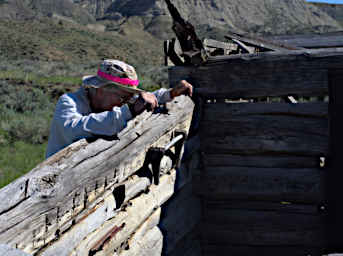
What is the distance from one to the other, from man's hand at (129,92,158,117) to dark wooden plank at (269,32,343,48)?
8.27ft

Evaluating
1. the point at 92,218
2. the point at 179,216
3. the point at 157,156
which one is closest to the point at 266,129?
the point at 179,216

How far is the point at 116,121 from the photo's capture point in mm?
1986

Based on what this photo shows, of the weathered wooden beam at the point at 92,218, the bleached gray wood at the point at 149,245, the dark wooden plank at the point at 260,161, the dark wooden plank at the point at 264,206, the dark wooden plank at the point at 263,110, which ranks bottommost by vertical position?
the dark wooden plank at the point at 264,206

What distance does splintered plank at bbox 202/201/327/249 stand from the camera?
294 centimetres

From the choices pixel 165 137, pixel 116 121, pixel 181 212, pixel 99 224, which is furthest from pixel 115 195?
pixel 181 212

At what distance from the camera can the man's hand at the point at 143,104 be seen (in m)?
2.16

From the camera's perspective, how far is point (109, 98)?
8.05 feet

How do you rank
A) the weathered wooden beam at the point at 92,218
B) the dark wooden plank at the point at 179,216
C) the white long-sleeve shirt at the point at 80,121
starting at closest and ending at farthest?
the weathered wooden beam at the point at 92,218 < the white long-sleeve shirt at the point at 80,121 < the dark wooden plank at the point at 179,216

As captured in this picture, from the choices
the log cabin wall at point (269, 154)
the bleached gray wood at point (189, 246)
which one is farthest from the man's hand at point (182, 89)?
the bleached gray wood at point (189, 246)

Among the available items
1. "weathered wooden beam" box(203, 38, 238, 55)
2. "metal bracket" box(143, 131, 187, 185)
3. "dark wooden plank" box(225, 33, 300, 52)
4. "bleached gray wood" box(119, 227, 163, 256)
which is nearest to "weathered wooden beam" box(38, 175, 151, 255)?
"metal bracket" box(143, 131, 187, 185)

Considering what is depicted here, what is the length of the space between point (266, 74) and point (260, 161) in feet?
2.21

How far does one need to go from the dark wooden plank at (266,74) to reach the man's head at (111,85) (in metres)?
0.65

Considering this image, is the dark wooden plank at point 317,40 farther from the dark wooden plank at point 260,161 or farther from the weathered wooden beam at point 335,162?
the dark wooden plank at point 260,161

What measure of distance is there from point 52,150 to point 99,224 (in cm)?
74
